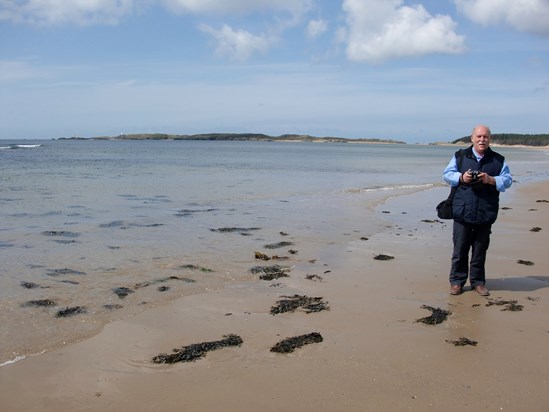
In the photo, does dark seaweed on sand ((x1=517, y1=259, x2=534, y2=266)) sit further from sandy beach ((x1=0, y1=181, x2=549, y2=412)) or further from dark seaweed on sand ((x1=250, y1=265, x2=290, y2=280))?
dark seaweed on sand ((x1=250, y1=265, x2=290, y2=280))

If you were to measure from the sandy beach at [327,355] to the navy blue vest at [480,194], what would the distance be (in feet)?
3.30

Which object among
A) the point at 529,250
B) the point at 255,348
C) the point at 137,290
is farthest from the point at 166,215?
the point at 255,348

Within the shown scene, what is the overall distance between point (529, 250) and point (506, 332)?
4.73m

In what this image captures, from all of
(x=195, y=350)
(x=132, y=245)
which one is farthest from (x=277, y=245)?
(x=195, y=350)

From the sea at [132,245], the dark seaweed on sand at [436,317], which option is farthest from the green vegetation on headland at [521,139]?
the dark seaweed on sand at [436,317]

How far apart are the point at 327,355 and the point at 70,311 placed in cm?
320

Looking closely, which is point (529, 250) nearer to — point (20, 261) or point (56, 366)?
point (56, 366)

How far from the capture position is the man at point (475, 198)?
6336 millimetres

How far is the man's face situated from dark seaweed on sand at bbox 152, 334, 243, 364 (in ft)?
12.0

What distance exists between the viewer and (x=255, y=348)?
16.2 feet

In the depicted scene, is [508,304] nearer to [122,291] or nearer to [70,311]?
[122,291]

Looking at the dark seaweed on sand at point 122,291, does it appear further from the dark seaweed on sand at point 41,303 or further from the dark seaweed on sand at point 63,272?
the dark seaweed on sand at point 63,272

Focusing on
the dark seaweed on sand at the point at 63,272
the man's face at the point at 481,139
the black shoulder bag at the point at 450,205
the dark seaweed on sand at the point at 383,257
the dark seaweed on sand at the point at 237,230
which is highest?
the man's face at the point at 481,139

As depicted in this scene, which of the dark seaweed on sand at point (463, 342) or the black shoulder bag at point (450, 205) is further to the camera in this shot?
the black shoulder bag at point (450, 205)
